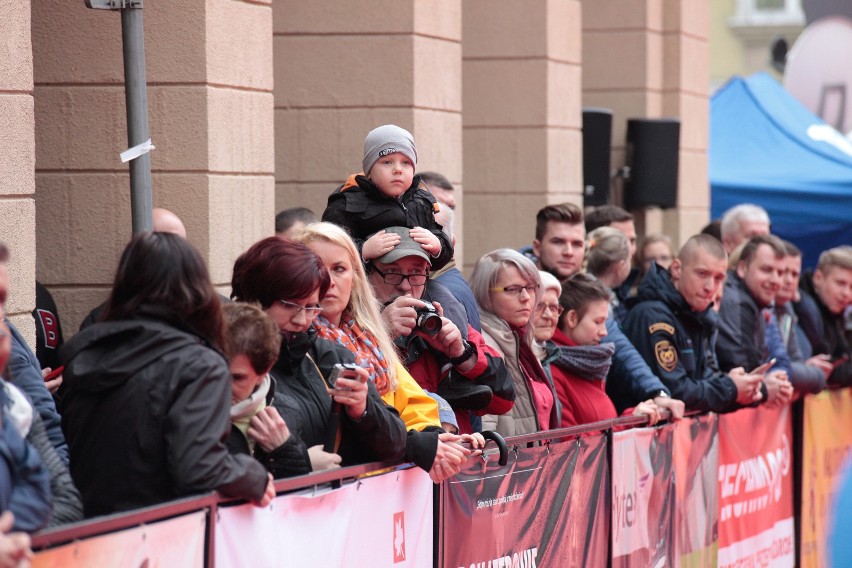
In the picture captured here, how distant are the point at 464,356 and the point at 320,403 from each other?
108 centimetres

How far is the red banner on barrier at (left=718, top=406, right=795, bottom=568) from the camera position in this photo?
858 centimetres

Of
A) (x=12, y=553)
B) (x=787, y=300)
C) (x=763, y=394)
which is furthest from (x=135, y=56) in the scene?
(x=787, y=300)

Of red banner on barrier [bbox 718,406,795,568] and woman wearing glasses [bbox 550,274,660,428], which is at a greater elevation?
woman wearing glasses [bbox 550,274,660,428]

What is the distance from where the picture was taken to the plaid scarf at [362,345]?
5.20 m

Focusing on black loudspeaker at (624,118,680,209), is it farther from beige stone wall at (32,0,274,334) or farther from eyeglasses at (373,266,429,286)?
eyeglasses at (373,266,429,286)

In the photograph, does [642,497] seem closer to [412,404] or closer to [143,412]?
[412,404]

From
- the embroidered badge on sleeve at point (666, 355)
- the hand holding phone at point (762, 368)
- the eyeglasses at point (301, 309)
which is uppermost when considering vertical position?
the eyeglasses at point (301, 309)

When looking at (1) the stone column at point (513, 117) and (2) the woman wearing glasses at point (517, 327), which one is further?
(1) the stone column at point (513, 117)

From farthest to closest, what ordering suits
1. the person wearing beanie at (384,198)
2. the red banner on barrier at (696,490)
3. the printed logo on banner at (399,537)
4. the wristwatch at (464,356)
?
the red banner on barrier at (696,490) → the person wearing beanie at (384,198) → the wristwatch at (464,356) → the printed logo on banner at (399,537)

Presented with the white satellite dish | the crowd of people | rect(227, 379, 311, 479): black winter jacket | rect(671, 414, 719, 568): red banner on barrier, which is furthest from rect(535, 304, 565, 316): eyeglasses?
the white satellite dish

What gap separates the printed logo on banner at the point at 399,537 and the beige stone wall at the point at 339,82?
4.51 m

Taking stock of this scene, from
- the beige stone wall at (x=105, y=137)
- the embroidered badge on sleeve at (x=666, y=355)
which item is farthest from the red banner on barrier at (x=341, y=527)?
the embroidered badge on sleeve at (x=666, y=355)

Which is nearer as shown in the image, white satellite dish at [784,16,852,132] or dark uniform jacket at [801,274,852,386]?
dark uniform jacket at [801,274,852,386]

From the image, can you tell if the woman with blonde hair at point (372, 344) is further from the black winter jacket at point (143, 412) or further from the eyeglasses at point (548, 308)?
the eyeglasses at point (548, 308)
